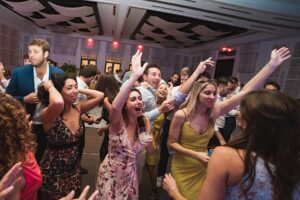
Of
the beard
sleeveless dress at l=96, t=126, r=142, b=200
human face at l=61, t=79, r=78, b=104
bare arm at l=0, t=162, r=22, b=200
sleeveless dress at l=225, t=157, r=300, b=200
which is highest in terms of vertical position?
the beard

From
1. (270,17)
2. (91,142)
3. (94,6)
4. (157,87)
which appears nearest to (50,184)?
(157,87)

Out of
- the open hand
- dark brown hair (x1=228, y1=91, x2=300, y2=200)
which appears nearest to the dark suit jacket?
the open hand

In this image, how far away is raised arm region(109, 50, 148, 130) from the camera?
177 centimetres

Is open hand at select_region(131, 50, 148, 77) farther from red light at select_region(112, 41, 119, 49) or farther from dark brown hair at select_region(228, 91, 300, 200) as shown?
red light at select_region(112, 41, 119, 49)

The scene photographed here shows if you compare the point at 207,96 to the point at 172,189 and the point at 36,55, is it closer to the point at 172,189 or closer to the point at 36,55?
the point at 172,189

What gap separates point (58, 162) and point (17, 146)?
39.0 inches

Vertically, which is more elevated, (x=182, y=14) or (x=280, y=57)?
(x=182, y=14)

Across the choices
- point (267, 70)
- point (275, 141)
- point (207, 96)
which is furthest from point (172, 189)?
point (267, 70)

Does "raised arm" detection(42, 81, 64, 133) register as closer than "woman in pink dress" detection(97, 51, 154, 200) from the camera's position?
Yes

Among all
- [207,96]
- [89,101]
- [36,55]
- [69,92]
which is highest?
[36,55]

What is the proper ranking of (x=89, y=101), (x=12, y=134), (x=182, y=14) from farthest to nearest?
1. (x=182, y=14)
2. (x=89, y=101)
3. (x=12, y=134)

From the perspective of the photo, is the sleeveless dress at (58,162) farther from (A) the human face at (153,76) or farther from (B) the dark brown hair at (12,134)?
(A) the human face at (153,76)

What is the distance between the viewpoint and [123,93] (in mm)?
1779

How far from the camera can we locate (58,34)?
15617 mm
